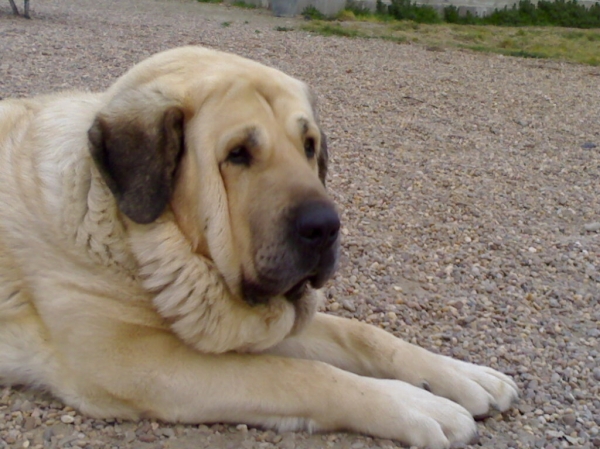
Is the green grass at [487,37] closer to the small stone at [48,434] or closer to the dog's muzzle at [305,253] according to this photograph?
the dog's muzzle at [305,253]

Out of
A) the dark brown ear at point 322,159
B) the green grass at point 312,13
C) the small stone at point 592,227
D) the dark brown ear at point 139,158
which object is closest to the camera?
the dark brown ear at point 139,158

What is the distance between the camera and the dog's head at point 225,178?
2.15 metres

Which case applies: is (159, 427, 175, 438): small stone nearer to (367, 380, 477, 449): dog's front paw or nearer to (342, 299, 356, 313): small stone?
(367, 380, 477, 449): dog's front paw

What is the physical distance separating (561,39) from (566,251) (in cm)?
1149

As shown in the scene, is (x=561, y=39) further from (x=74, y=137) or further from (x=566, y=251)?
(x=74, y=137)

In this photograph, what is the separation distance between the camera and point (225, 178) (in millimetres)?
2262

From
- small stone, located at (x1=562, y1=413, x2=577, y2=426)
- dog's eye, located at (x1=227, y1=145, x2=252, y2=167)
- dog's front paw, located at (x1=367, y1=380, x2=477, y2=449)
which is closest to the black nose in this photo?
dog's eye, located at (x1=227, y1=145, x2=252, y2=167)

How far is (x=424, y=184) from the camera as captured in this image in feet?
17.0

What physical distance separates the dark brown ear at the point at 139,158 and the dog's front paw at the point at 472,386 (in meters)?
1.16

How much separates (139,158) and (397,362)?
1186 mm

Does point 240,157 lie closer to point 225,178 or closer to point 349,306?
point 225,178

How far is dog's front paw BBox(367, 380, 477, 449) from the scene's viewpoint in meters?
2.25

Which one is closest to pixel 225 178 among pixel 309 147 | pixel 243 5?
pixel 309 147

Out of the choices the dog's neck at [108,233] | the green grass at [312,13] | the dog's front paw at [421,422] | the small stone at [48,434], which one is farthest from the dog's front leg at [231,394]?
the green grass at [312,13]
